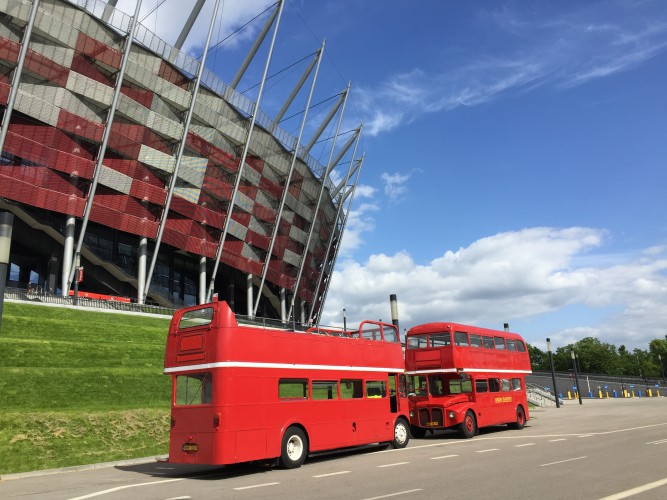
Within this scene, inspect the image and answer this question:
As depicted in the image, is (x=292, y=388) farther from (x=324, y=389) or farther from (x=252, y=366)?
(x=252, y=366)

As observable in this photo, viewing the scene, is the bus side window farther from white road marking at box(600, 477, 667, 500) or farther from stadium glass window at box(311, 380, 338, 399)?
white road marking at box(600, 477, 667, 500)

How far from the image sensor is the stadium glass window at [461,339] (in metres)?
20.8

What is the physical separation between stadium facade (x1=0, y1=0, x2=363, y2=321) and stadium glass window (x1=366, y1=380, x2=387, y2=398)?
3464cm

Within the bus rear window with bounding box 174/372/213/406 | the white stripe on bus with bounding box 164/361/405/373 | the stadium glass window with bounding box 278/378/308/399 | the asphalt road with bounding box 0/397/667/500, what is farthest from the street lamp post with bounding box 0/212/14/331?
the stadium glass window with bounding box 278/378/308/399

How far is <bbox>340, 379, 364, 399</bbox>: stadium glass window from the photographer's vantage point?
1556cm

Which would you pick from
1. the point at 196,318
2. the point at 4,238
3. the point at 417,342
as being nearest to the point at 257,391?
the point at 196,318

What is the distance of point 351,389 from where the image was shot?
15.9 metres

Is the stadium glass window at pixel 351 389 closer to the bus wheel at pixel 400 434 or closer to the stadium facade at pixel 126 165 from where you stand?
the bus wheel at pixel 400 434

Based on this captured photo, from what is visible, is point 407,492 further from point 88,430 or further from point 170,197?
point 170,197

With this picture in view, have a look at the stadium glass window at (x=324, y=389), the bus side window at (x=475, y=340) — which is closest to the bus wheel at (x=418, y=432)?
the bus side window at (x=475, y=340)

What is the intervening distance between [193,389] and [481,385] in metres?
13.2

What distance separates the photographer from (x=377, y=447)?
1792 cm

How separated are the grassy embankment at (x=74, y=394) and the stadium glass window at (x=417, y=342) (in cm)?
1009

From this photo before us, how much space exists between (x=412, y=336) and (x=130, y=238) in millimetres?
42616
